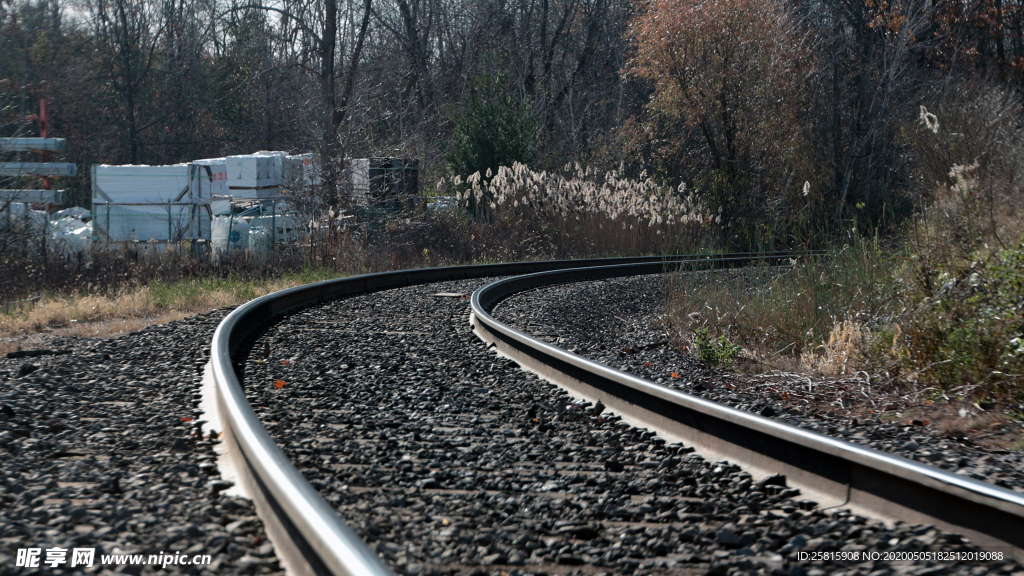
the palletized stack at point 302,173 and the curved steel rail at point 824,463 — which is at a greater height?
the palletized stack at point 302,173

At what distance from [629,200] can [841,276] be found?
Answer: 44.6 feet

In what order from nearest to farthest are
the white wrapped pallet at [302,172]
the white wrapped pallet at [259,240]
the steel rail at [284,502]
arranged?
the steel rail at [284,502] < the white wrapped pallet at [259,240] < the white wrapped pallet at [302,172]

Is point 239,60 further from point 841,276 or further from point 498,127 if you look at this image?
point 841,276

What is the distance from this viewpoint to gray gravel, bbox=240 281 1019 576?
289 centimetres

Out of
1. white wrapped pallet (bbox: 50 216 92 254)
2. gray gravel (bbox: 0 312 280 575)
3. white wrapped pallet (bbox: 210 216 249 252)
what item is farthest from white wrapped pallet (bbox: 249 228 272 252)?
gray gravel (bbox: 0 312 280 575)

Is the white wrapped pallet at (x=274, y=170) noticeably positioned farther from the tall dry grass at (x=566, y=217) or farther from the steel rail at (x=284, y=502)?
the steel rail at (x=284, y=502)

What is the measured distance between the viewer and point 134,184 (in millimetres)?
25766

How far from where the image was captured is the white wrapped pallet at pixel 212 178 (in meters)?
26.2

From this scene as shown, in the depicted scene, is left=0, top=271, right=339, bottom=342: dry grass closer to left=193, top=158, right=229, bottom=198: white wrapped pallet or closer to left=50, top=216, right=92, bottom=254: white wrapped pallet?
left=50, top=216, right=92, bottom=254: white wrapped pallet

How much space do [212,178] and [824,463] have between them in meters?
25.5

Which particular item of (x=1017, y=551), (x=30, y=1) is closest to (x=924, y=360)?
(x=1017, y=551)

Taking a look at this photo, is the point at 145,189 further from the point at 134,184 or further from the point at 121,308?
the point at 121,308

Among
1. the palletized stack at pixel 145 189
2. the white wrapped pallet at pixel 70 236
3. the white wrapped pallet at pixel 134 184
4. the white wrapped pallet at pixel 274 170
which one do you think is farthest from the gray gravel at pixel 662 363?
the white wrapped pallet at pixel 134 184

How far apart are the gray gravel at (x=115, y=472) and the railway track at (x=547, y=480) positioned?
0.18m
